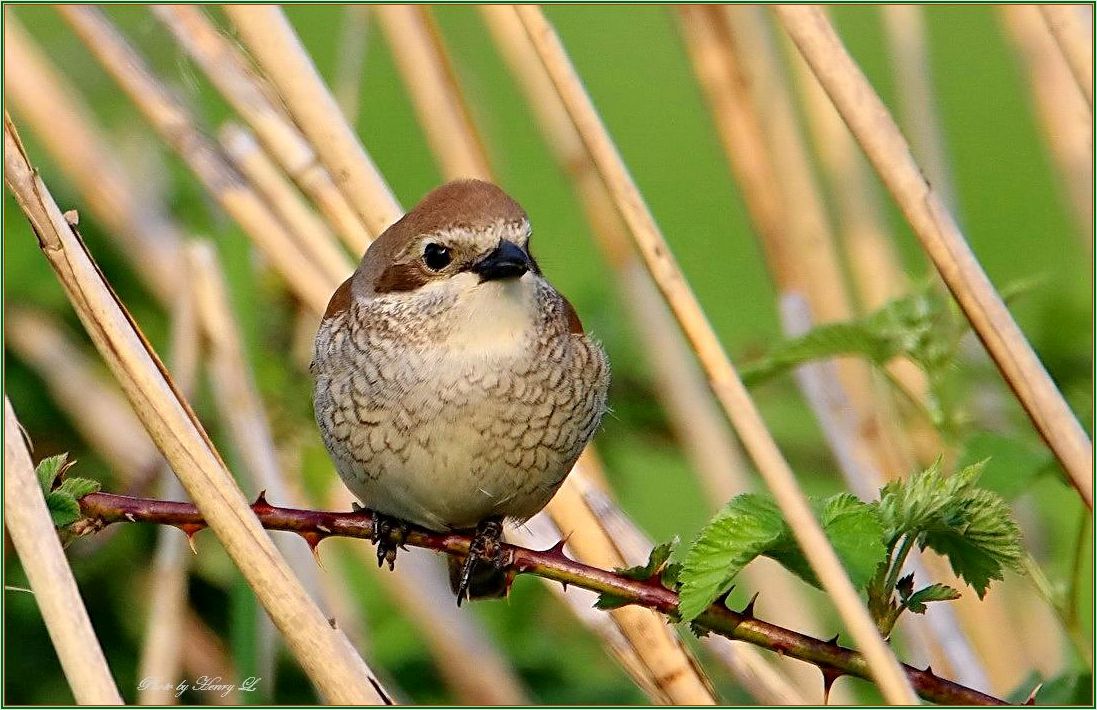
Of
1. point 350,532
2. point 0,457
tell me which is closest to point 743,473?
point 350,532

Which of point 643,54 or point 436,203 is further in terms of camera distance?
point 643,54

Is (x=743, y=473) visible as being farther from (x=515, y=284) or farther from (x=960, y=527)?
(x=960, y=527)

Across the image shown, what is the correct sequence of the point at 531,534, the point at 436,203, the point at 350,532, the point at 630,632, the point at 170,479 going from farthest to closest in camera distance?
the point at 170,479 < the point at 531,534 < the point at 436,203 < the point at 630,632 < the point at 350,532

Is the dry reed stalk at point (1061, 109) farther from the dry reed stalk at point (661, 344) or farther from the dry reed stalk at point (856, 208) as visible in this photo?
the dry reed stalk at point (661, 344)

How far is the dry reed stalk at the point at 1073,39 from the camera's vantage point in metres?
2.33

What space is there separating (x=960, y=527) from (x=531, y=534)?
1.19m

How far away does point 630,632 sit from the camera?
2.41 metres

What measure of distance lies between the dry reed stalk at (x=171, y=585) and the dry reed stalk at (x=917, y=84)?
181 cm

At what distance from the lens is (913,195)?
2279 mm

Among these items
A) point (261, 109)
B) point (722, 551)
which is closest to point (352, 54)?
point (261, 109)

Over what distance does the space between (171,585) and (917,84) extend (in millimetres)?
2133

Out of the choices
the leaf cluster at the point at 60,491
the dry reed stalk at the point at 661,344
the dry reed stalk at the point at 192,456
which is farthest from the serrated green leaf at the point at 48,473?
the dry reed stalk at the point at 661,344

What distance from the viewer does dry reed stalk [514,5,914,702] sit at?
70.2 inches

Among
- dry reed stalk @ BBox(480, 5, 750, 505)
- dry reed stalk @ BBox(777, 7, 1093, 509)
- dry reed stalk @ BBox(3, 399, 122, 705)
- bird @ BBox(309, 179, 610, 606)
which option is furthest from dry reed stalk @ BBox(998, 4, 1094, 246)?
dry reed stalk @ BBox(3, 399, 122, 705)
